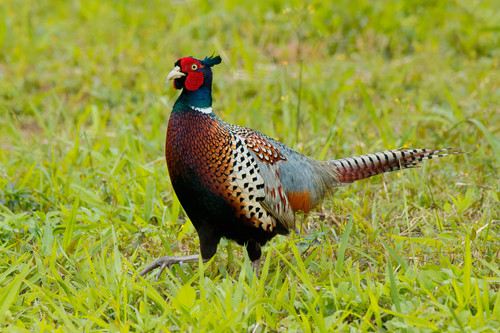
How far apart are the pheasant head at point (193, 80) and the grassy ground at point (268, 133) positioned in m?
0.81

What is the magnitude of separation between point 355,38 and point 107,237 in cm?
472

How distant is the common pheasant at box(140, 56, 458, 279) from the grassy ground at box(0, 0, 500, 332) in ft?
0.61

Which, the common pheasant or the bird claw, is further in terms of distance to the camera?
the bird claw

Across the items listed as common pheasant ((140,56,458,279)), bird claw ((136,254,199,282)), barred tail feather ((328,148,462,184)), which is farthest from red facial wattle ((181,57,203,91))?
barred tail feather ((328,148,462,184))

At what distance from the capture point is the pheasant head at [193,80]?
3.29 m

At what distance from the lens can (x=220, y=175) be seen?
3188 mm

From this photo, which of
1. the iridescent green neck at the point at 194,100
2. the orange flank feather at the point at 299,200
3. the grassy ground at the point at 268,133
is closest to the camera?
the grassy ground at the point at 268,133

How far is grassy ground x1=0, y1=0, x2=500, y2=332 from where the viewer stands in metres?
2.90

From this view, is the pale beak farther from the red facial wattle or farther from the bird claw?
the bird claw

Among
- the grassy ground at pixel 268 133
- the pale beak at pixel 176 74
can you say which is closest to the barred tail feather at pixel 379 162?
the grassy ground at pixel 268 133

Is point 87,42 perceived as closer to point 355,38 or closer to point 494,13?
Result: point 355,38

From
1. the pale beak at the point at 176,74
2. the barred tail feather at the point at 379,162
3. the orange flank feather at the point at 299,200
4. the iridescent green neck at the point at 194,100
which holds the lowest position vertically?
the orange flank feather at the point at 299,200

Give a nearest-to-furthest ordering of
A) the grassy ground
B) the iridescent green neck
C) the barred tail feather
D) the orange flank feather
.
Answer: the grassy ground → the iridescent green neck → the orange flank feather → the barred tail feather

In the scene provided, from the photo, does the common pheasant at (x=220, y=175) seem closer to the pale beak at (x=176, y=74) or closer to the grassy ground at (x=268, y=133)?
the pale beak at (x=176, y=74)
